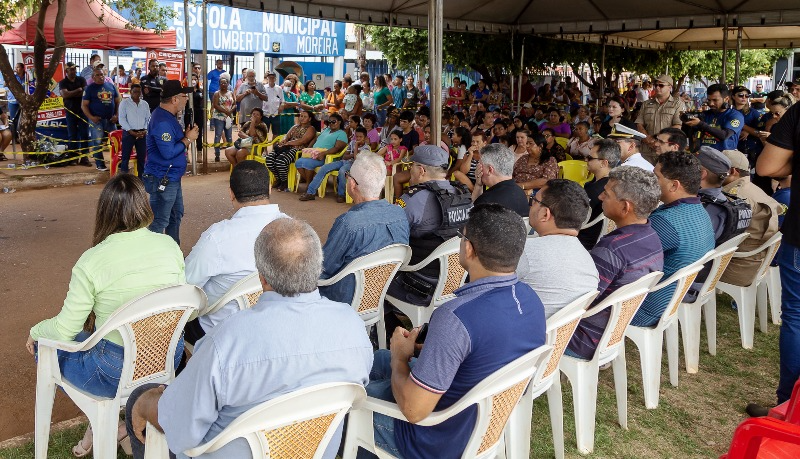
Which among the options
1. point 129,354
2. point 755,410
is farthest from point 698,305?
point 129,354

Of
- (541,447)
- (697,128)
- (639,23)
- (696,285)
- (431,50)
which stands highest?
(639,23)

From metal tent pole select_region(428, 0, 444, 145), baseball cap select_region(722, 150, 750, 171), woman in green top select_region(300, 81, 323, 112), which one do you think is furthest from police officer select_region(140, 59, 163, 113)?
baseball cap select_region(722, 150, 750, 171)

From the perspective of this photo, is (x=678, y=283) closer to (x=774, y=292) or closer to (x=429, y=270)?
(x=429, y=270)

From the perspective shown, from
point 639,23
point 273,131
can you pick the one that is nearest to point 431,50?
point 639,23

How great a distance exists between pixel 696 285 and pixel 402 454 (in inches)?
101

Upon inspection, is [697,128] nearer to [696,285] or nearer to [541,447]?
[696,285]

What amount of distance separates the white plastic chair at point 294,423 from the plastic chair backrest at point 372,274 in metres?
1.43

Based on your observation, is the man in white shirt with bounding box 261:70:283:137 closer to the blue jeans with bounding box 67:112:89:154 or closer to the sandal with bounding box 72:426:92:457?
the blue jeans with bounding box 67:112:89:154

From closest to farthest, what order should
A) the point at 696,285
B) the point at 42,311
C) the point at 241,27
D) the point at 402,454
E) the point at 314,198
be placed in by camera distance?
1. the point at 402,454
2. the point at 696,285
3. the point at 42,311
4. the point at 314,198
5. the point at 241,27

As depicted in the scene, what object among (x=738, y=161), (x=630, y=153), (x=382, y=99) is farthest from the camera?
(x=382, y=99)

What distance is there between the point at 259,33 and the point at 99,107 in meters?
13.0

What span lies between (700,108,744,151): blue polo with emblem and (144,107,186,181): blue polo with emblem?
550 centimetres

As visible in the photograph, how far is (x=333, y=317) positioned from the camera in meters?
2.14

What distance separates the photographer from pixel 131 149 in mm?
10227
